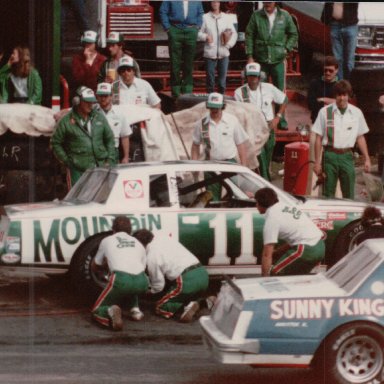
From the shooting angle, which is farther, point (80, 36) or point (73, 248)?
point (80, 36)

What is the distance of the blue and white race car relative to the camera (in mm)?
9820

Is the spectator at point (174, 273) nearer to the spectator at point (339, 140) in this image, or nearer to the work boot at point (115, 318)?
the work boot at point (115, 318)

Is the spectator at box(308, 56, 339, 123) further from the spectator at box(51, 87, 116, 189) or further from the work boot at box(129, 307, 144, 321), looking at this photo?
the work boot at box(129, 307, 144, 321)

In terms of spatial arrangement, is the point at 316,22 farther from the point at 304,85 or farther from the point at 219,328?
the point at 219,328

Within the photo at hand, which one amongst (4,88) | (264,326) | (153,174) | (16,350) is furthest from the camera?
(4,88)

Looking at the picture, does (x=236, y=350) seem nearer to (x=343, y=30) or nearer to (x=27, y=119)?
(x=27, y=119)

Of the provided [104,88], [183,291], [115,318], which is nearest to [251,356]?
[115,318]

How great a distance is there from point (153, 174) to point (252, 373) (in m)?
3.41

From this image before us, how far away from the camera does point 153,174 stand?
14.0 metres

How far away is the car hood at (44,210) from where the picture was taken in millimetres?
13461

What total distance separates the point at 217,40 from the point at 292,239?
6784 millimetres

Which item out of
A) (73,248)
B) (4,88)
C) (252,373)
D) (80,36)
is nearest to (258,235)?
(73,248)

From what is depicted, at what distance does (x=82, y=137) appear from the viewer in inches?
610

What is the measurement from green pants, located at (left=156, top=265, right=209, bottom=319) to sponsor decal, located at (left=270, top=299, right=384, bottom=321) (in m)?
3.13
